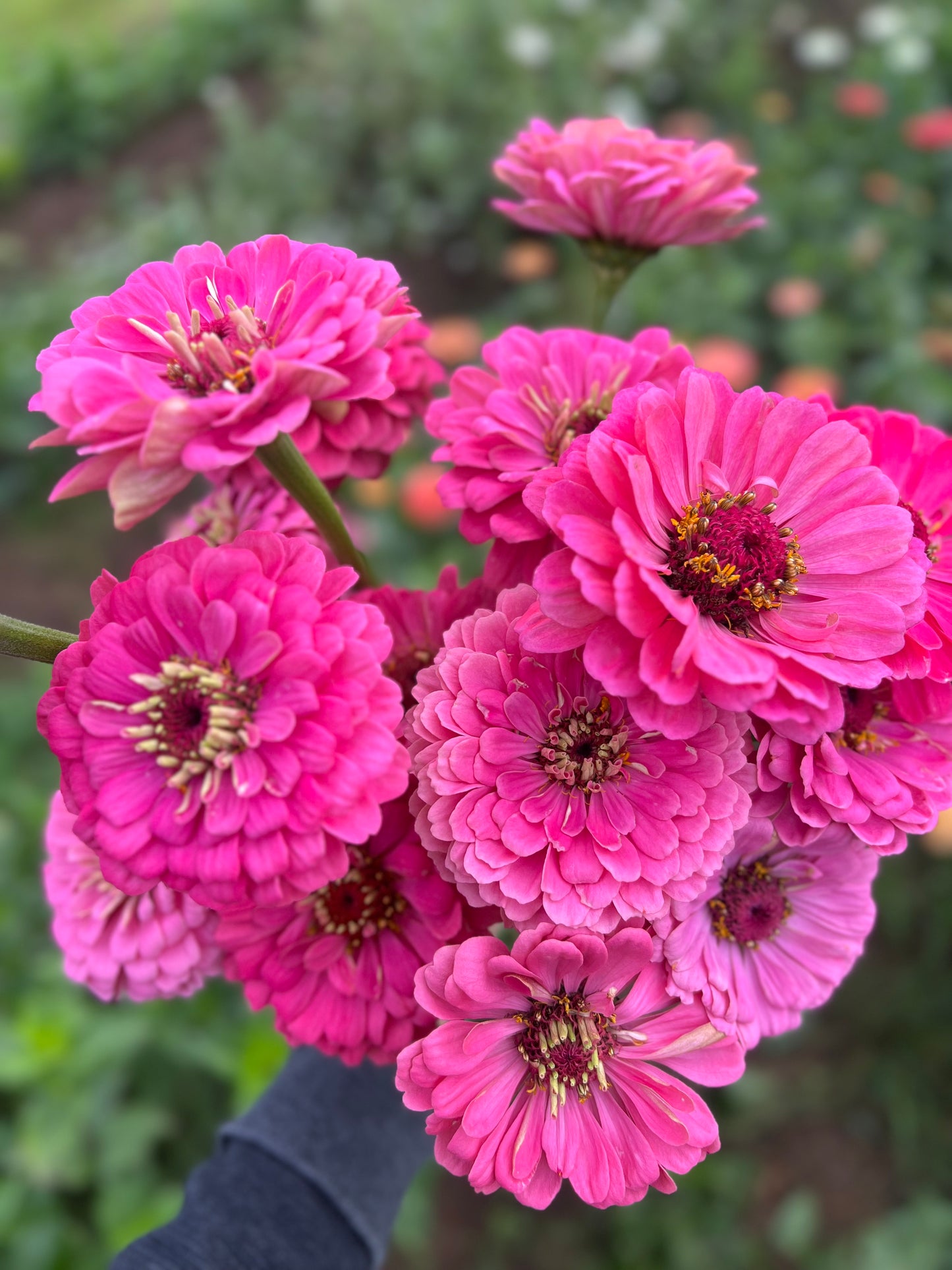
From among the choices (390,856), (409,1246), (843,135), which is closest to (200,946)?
(390,856)

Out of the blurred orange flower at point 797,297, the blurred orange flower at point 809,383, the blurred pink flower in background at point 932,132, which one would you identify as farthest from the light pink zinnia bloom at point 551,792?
the blurred pink flower in background at point 932,132

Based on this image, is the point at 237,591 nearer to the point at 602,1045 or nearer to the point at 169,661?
the point at 169,661

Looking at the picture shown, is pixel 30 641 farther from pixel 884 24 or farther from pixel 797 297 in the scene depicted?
pixel 884 24

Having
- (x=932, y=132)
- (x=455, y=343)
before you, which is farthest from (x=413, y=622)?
(x=932, y=132)

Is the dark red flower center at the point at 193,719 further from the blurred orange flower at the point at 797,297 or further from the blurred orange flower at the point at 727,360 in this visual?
the blurred orange flower at the point at 797,297

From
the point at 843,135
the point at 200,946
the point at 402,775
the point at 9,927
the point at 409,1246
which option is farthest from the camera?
the point at 843,135

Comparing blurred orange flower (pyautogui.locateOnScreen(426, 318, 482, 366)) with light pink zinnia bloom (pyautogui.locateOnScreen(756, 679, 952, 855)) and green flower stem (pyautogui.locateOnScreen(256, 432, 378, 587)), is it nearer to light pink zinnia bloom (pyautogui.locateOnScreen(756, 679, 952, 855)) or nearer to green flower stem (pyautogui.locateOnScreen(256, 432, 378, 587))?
green flower stem (pyautogui.locateOnScreen(256, 432, 378, 587))

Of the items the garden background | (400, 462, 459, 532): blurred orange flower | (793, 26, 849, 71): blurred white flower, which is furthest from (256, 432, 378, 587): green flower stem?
(793, 26, 849, 71): blurred white flower
